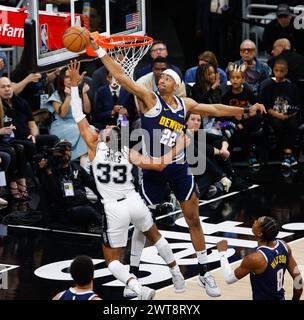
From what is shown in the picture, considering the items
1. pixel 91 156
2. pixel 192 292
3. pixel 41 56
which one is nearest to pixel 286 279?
pixel 192 292

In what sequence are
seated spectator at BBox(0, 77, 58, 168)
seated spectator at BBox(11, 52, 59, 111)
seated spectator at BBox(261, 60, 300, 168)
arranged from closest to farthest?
seated spectator at BBox(0, 77, 58, 168) < seated spectator at BBox(11, 52, 59, 111) < seated spectator at BBox(261, 60, 300, 168)

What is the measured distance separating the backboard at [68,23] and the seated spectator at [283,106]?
3.33 metres

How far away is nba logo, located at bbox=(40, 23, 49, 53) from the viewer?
1252 centimetres

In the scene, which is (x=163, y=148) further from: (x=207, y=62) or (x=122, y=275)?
(x=207, y=62)

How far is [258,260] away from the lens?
9.05m

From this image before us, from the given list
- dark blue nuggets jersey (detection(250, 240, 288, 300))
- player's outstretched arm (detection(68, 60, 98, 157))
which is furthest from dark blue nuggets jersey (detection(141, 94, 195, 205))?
dark blue nuggets jersey (detection(250, 240, 288, 300))

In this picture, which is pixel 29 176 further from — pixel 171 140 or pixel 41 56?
pixel 171 140

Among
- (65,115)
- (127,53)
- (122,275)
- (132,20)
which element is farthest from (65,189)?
(122,275)

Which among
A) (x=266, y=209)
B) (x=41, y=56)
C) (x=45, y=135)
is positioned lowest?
(x=266, y=209)

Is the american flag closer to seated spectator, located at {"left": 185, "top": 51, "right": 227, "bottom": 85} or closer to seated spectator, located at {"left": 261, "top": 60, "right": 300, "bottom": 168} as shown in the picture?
seated spectator, located at {"left": 185, "top": 51, "right": 227, "bottom": 85}

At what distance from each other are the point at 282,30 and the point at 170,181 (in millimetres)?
8357

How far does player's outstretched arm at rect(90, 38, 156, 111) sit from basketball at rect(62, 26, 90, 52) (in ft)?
0.59

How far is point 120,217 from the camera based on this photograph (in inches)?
401

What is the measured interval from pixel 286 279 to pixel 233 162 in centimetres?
609
